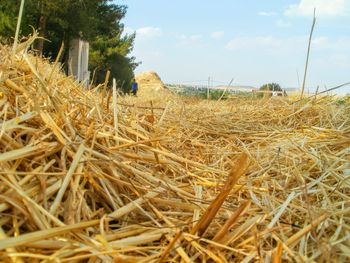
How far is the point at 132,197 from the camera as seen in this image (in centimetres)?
109

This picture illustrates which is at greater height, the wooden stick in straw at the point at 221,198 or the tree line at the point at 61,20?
the tree line at the point at 61,20

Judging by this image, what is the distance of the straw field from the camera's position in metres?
0.84

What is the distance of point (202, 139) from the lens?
215cm

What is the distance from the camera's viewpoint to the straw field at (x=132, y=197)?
33.2 inches

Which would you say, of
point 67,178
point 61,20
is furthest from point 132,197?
point 61,20

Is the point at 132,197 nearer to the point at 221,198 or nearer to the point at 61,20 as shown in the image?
the point at 221,198

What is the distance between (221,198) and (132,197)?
27cm

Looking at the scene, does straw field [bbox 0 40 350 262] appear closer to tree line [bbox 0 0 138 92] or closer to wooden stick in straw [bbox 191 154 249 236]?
wooden stick in straw [bbox 191 154 249 236]

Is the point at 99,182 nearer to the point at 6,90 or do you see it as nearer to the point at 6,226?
the point at 6,226

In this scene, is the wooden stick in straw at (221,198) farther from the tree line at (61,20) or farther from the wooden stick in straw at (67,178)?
the tree line at (61,20)

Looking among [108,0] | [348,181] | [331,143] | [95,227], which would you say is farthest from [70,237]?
[108,0]

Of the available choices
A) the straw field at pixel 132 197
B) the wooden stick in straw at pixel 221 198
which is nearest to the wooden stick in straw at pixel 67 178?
the straw field at pixel 132 197

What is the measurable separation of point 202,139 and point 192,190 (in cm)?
94

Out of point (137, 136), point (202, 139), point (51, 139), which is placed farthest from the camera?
point (202, 139)
